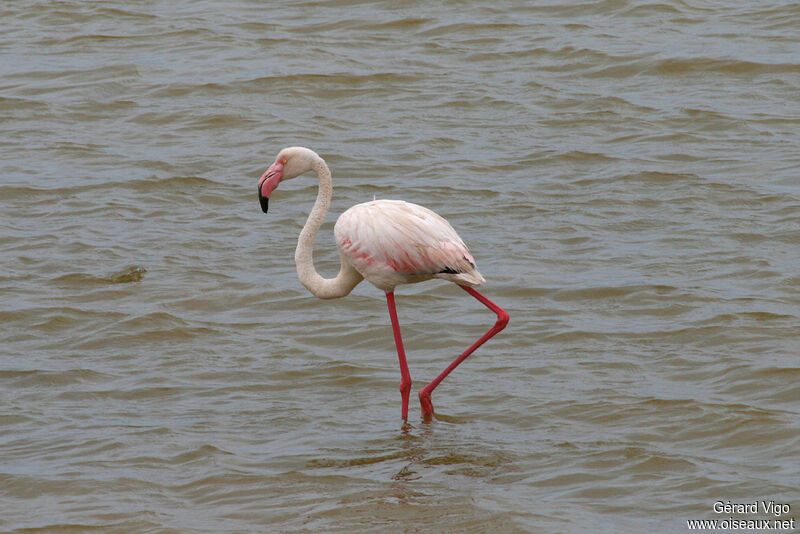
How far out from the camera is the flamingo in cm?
745

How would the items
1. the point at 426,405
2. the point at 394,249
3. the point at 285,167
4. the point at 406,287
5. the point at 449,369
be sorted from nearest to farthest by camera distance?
the point at 394,249 → the point at 426,405 → the point at 449,369 → the point at 285,167 → the point at 406,287

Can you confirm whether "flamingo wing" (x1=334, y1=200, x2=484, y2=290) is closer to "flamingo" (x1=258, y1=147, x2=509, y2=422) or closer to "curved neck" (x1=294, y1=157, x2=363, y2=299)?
"flamingo" (x1=258, y1=147, x2=509, y2=422)

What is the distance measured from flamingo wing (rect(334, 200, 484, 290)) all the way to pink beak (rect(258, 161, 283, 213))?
486 millimetres

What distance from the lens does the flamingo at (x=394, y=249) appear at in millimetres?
7453

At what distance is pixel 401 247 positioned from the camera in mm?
7449

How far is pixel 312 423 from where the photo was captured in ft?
24.7

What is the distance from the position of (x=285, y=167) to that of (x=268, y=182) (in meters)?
0.16

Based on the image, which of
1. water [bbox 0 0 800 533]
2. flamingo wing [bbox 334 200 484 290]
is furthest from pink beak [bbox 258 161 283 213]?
water [bbox 0 0 800 533]

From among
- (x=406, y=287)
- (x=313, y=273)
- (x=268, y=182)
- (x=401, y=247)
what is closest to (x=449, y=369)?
(x=401, y=247)

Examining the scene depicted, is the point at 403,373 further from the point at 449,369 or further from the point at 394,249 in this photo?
the point at 394,249

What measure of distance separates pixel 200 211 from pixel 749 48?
725 cm

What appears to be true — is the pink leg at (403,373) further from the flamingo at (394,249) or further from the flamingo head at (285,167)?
the flamingo head at (285,167)

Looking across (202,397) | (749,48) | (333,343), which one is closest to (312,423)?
(202,397)

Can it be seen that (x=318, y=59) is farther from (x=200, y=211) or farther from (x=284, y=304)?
(x=284, y=304)
